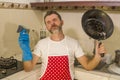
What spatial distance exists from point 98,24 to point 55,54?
38 cm

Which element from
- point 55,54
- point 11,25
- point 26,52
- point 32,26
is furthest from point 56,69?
point 32,26

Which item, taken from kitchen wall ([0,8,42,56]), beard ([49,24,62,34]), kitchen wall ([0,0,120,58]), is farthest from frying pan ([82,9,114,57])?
kitchen wall ([0,8,42,56])

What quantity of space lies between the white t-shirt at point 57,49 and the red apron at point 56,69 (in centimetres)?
3

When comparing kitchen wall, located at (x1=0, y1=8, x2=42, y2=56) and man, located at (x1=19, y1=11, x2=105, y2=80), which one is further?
kitchen wall, located at (x1=0, y1=8, x2=42, y2=56)

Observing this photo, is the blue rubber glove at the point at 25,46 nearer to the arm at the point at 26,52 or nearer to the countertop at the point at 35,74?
the arm at the point at 26,52

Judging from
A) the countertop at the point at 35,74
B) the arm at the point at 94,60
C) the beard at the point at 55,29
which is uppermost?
the beard at the point at 55,29

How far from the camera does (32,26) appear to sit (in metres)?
1.89

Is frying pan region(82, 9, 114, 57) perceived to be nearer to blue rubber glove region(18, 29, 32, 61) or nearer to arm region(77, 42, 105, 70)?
arm region(77, 42, 105, 70)

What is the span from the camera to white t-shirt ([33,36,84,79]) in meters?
1.27

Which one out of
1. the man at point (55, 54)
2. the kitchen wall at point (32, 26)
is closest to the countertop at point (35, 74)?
the man at point (55, 54)

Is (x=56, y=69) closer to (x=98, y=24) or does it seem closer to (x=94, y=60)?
(x=94, y=60)

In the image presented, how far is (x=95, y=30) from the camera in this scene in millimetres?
1274

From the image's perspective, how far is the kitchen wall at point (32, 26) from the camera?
158 centimetres

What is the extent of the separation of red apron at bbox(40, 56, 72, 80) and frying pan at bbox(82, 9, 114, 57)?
30 cm
